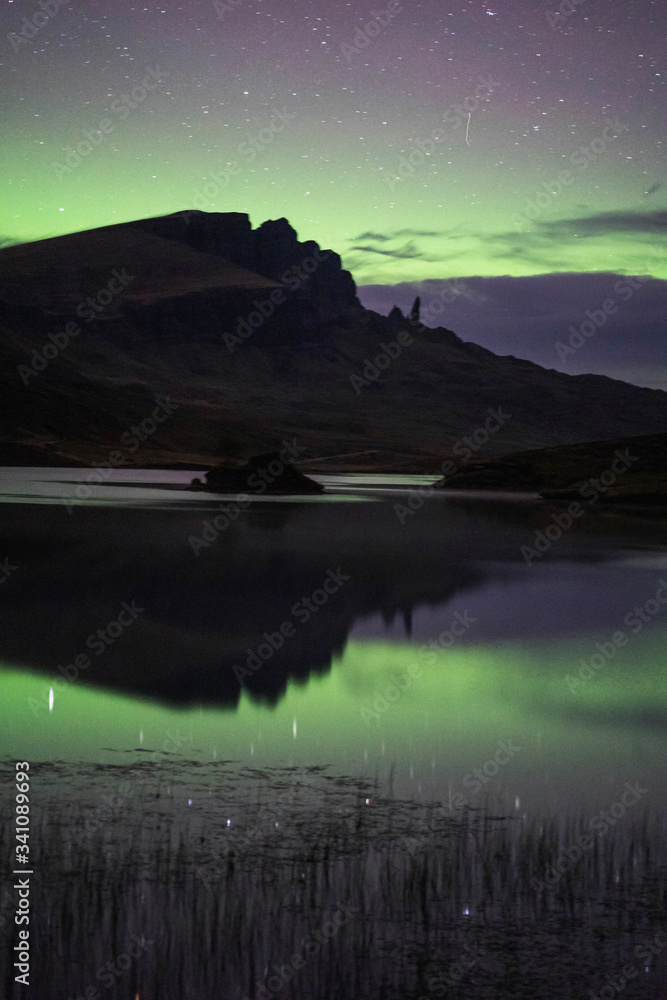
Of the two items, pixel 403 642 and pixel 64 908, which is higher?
pixel 403 642

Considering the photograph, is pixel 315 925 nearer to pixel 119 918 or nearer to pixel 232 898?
pixel 232 898

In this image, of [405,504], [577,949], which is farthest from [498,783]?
[405,504]

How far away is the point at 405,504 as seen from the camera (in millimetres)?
67562

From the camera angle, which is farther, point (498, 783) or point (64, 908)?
point (498, 783)

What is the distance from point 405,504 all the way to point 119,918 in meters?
60.6
